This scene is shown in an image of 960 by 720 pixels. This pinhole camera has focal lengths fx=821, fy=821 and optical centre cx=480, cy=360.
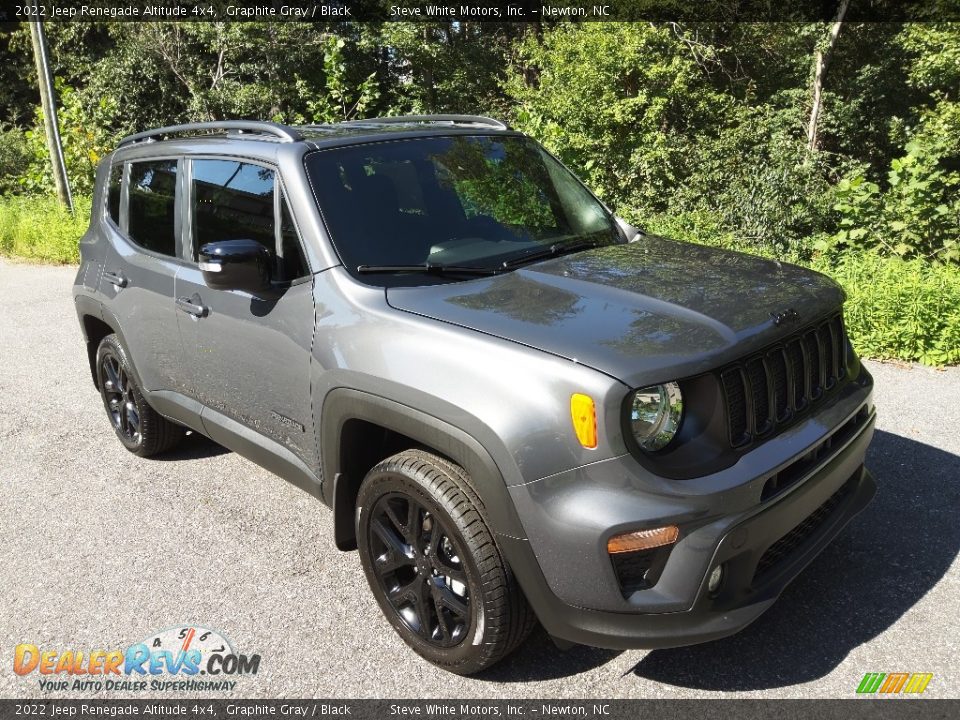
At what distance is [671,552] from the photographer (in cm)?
243

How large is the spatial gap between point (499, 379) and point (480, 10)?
24454mm

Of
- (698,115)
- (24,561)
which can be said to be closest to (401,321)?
(24,561)

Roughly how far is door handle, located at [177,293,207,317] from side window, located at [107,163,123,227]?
3.88 ft

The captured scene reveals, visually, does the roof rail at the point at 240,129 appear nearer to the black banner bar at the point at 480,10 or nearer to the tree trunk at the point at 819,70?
Result: the black banner bar at the point at 480,10

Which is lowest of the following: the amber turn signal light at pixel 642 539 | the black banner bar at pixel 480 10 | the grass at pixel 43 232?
the grass at pixel 43 232

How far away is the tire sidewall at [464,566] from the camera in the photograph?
2670 mm

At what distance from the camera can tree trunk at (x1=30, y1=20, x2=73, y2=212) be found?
1502 cm

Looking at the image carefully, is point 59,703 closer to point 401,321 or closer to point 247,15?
point 401,321

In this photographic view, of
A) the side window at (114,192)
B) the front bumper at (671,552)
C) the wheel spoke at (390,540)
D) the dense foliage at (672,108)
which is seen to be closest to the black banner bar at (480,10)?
the dense foliage at (672,108)

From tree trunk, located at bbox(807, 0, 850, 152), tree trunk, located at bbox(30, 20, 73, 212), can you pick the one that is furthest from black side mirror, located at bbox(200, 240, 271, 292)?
tree trunk, located at bbox(807, 0, 850, 152)

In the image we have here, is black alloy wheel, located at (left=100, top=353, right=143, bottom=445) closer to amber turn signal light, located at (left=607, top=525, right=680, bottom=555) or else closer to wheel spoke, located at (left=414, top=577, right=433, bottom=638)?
wheel spoke, located at (left=414, top=577, right=433, bottom=638)

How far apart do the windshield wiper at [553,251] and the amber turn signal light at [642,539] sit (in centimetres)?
129

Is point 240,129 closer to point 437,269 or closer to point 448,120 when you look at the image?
point 448,120

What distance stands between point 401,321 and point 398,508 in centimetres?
69
